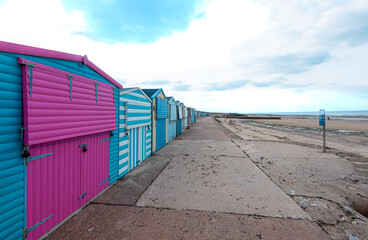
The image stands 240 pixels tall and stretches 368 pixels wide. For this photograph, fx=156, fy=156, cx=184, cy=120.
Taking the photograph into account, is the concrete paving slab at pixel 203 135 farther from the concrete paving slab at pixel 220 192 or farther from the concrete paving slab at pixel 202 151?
the concrete paving slab at pixel 220 192

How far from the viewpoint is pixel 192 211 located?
12.2 ft

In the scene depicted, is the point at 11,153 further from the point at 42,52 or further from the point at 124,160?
the point at 124,160

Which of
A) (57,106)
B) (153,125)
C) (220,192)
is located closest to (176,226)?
(220,192)

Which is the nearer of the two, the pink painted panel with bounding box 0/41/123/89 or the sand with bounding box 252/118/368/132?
the pink painted panel with bounding box 0/41/123/89

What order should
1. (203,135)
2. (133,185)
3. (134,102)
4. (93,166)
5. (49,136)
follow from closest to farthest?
(49,136)
(93,166)
(133,185)
(134,102)
(203,135)

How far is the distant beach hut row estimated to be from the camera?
248 centimetres

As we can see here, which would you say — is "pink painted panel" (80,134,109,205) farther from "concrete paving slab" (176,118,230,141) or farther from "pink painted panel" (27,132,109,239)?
"concrete paving slab" (176,118,230,141)

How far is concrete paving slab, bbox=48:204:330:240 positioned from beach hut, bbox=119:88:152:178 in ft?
8.10

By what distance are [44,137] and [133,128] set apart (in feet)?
12.5

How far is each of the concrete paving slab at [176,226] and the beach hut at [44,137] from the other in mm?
575

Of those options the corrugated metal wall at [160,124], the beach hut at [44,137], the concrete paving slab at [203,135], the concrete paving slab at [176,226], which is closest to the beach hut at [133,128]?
the beach hut at [44,137]

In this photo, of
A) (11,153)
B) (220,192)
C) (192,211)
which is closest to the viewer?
(11,153)

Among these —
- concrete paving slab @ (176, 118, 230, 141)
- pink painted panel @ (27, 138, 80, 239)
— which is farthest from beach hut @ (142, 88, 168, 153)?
pink painted panel @ (27, 138, 80, 239)

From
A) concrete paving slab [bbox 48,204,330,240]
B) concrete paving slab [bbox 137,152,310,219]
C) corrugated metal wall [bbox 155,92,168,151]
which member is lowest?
concrete paving slab [bbox 137,152,310,219]
